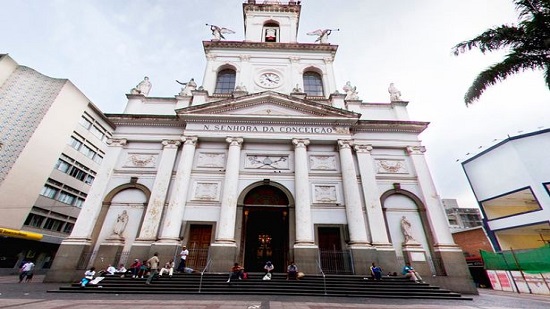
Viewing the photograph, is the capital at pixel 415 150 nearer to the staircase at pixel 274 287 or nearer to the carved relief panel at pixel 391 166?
the carved relief panel at pixel 391 166

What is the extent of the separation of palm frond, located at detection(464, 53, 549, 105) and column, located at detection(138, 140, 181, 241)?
14.9 metres

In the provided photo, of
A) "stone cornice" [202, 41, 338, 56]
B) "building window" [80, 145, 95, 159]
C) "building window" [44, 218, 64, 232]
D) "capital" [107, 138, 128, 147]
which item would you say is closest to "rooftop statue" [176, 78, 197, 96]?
"stone cornice" [202, 41, 338, 56]

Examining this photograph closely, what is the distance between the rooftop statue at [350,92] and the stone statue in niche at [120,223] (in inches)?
629

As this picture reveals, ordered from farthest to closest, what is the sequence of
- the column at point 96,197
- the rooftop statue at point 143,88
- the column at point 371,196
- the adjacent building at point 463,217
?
the adjacent building at point 463,217, the rooftop statue at point 143,88, the column at point 371,196, the column at point 96,197

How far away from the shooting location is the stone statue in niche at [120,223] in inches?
502

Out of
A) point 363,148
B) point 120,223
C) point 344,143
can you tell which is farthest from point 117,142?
point 363,148

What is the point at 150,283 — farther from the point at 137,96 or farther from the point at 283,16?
the point at 283,16

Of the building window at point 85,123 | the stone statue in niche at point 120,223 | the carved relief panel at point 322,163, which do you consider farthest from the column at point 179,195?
the building window at point 85,123

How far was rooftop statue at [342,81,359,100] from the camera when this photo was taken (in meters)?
17.6

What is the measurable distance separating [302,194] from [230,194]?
157 inches

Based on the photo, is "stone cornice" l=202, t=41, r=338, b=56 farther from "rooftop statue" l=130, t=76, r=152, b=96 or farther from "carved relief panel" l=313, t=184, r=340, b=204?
"carved relief panel" l=313, t=184, r=340, b=204

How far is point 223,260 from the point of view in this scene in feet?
38.3

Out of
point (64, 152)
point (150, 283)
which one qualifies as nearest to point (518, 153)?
point (150, 283)

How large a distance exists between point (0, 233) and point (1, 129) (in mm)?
9221
